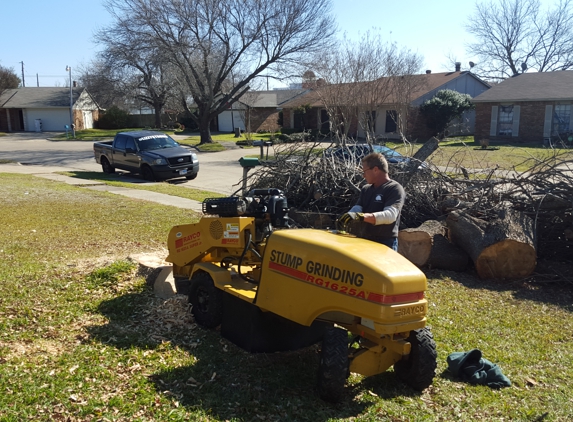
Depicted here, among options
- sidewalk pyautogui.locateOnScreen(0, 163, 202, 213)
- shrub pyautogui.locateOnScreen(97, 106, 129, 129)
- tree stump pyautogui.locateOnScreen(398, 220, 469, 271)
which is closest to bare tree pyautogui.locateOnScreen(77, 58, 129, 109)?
shrub pyautogui.locateOnScreen(97, 106, 129, 129)

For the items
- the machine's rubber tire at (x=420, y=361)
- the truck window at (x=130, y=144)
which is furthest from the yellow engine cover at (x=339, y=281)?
the truck window at (x=130, y=144)

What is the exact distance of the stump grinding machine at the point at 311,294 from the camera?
4113mm

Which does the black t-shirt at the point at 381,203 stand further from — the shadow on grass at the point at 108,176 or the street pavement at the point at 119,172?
the shadow on grass at the point at 108,176

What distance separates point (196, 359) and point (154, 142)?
17695 millimetres

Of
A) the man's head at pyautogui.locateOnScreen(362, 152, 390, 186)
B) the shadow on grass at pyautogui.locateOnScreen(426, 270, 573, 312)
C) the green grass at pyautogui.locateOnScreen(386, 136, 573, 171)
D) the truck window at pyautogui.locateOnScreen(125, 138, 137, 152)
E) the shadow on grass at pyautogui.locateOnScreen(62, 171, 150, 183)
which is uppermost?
the man's head at pyautogui.locateOnScreen(362, 152, 390, 186)

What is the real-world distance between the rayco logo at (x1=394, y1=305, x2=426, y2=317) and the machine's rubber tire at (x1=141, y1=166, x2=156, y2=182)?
1737 cm

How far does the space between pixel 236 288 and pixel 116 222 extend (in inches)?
267

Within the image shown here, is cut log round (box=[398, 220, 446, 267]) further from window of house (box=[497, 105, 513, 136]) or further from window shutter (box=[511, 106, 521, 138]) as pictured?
window of house (box=[497, 105, 513, 136])

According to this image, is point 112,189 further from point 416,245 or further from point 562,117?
point 562,117

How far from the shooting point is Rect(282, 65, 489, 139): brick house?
1062 inches

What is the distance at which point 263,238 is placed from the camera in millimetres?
5484

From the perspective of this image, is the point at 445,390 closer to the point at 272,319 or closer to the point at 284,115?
the point at 272,319

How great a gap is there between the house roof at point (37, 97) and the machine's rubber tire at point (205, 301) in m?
61.4

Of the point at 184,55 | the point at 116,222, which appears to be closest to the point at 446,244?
the point at 116,222
